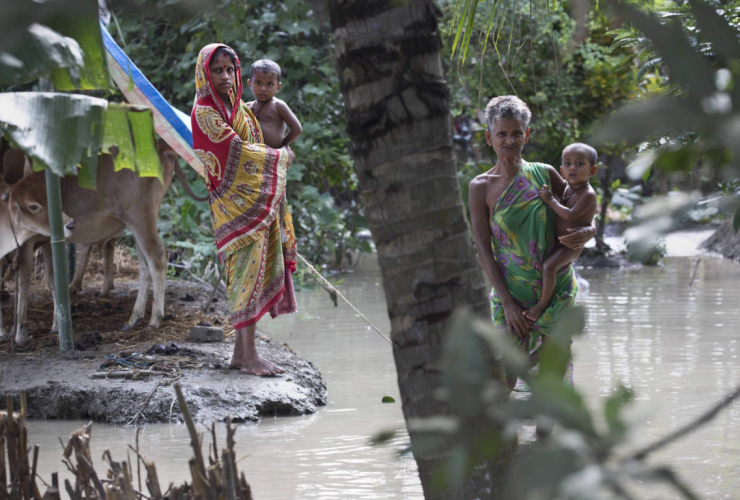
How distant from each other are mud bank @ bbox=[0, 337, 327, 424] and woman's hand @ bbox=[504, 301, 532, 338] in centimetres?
149

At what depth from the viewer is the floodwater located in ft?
10.9

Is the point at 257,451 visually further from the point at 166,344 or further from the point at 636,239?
the point at 636,239

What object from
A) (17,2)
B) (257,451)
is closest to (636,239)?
(17,2)

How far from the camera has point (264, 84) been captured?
4801 millimetres

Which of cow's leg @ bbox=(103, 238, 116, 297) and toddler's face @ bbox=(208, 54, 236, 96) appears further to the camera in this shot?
cow's leg @ bbox=(103, 238, 116, 297)

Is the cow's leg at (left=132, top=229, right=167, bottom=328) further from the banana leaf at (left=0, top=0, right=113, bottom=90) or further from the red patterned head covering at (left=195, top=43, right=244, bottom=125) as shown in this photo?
the banana leaf at (left=0, top=0, right=113, bottom=90)

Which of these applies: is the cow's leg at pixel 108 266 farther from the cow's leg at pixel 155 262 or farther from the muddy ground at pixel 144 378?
the cow's leg at pixel 155 262

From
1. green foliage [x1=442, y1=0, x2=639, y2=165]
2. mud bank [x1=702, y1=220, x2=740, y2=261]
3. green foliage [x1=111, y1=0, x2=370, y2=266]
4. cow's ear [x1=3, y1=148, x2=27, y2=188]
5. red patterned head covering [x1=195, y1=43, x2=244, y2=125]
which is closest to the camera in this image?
red patterned head covering [x1=195, y1=43, x2=244, y2=125]

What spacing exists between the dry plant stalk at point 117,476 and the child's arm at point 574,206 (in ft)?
6.21

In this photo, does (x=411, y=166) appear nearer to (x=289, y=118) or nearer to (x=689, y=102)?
(x=689, y=102)

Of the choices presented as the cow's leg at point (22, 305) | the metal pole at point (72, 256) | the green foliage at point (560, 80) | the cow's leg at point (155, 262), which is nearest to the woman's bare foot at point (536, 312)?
the cow's leg at point (155, 262)

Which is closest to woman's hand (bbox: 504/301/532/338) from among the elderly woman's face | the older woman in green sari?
the older woman in green sari

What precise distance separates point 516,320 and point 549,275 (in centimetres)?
25

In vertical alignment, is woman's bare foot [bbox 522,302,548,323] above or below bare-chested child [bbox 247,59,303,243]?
below
